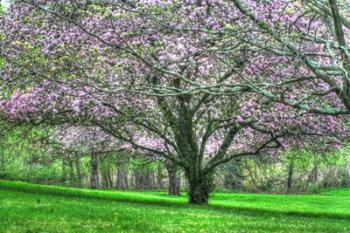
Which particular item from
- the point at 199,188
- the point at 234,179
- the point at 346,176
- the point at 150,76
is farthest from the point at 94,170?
the point at 346,176

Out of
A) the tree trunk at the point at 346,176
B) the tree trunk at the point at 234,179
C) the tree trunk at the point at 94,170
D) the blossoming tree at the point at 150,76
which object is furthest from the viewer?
the tree trunk at the point at 346,176

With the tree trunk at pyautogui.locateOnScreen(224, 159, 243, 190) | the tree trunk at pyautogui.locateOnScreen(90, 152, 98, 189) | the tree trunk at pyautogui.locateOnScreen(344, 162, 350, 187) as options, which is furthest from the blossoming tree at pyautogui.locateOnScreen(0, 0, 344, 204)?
the tree trunk at pyautogui.locateOnScreen(344, 162, 350, 187)

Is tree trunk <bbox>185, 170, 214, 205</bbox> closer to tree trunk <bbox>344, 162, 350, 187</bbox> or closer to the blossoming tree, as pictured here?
the blossoming tree

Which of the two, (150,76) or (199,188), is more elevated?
(150,76)

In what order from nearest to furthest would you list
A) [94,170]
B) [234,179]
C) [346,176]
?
[94,170], [346,176], [234,179]

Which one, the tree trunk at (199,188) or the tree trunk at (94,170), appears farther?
the tree trunk at (94,170)

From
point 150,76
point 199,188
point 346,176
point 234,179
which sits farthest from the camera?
point 234,179

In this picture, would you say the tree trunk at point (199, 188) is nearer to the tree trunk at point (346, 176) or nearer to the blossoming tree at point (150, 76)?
the blossoming tree at point (150, 76)

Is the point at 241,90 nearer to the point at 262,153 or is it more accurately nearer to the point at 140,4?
the point at 140,4

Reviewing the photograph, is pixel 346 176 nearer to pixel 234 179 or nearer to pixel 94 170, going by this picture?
pixel 234 179

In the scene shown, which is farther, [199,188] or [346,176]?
[346,176]

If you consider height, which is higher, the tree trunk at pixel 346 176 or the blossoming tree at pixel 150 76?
the blossoming tree at pixel 150 76

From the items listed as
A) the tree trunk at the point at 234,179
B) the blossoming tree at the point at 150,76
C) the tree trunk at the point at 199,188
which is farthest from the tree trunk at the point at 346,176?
the tree trunk at the point at 199,188

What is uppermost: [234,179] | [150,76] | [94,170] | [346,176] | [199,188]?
[150,76]
